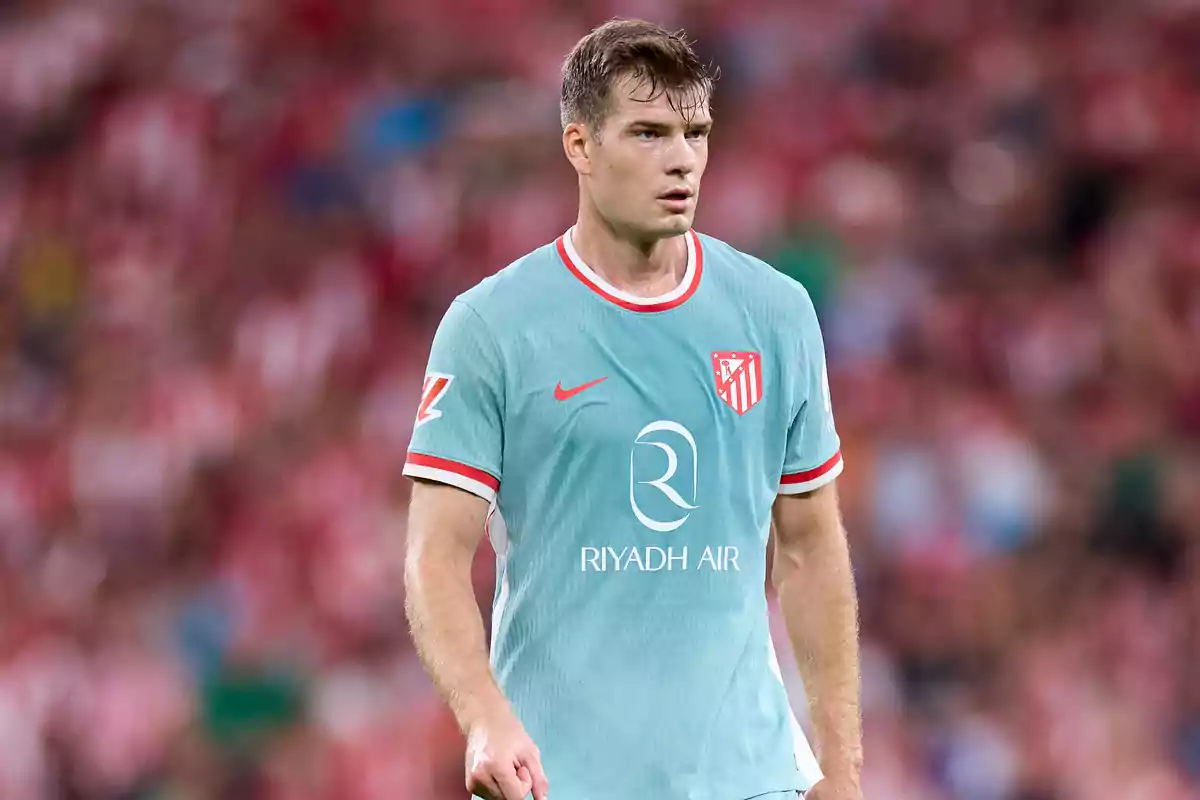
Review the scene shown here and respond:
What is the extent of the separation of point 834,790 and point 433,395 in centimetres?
110

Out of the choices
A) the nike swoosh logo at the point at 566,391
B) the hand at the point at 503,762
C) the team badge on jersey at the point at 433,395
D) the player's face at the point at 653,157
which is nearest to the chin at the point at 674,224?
the player's face at the point at 653,157

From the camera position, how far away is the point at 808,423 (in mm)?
3805

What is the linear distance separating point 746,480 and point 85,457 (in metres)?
6.75

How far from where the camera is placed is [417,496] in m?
3.59

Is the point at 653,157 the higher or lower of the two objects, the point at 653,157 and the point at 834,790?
the higher

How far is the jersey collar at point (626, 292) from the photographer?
3.69m

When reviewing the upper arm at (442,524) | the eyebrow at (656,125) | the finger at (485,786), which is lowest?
the finger at (485,786)

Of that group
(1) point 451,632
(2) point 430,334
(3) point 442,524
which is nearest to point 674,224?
(3) point 442,524

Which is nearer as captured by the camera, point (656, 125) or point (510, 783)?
point (510, 783)

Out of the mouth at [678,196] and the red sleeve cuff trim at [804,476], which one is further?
the red sleeve cuff trim at [804,476]

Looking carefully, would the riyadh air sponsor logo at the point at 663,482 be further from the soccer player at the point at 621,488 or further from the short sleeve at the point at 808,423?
the short sleeve at the point at 808,423

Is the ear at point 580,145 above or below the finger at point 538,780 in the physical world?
above

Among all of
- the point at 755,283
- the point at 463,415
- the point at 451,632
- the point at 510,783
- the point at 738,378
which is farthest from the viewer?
the point at 755,283

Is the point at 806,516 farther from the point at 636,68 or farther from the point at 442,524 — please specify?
the point at 636,68
